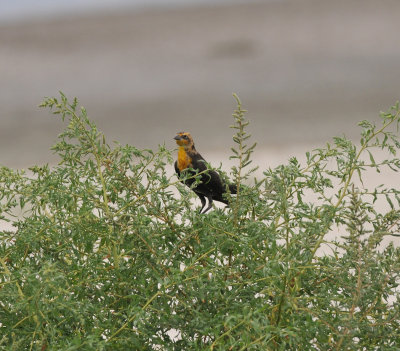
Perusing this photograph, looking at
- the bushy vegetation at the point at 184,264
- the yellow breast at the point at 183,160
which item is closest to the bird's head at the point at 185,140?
the yellow breast at the point at 183,160

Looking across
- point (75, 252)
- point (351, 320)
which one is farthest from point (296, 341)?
point (75, 252)

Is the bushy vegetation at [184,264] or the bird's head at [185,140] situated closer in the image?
the bushy vegetation at [184,264]

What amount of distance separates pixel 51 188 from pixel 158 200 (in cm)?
7

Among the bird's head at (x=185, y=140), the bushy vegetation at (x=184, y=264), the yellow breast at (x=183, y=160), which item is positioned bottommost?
the bushy vegetation at (x=184, y=264)

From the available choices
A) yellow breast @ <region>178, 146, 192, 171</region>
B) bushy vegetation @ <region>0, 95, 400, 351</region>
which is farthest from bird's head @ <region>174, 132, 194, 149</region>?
bushy vegetation @ <region>0, 95, 400, 351</region>

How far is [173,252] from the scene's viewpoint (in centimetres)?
50

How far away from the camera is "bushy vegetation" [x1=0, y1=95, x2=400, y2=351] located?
0.44 m

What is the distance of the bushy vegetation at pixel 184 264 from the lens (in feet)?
1.45

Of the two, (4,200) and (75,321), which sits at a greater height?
(4,200)

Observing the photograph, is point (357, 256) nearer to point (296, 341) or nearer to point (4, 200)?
point (296, 341)

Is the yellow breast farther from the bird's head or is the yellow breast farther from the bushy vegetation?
the bushy vegetation

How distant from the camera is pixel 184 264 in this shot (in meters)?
0.51

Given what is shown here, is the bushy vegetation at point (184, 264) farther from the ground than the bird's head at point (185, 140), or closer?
closer

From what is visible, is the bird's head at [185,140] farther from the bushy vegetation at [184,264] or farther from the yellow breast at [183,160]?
the bushy vegetation at [184,264]
